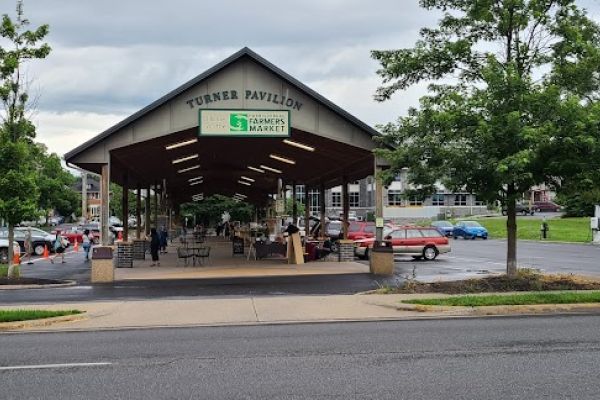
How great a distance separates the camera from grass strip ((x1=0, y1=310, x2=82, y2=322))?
1191 centimetres

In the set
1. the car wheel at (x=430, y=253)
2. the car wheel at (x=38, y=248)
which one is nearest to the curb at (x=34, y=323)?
the car wheel at (x=430, y=253)

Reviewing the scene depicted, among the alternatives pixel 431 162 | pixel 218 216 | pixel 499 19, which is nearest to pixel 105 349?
pixel 431 162

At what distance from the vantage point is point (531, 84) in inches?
588

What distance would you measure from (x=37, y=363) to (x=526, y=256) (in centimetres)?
2564

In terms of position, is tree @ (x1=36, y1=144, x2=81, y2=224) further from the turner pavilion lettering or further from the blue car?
the turner pavilion lettering

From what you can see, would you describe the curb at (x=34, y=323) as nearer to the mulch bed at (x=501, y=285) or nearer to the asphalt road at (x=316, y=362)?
the asphalt road at (x=316, y=362)

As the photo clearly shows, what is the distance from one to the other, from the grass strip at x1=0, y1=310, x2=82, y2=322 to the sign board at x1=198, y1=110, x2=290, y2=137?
29.4 ft

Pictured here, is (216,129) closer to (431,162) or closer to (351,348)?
(431,162)

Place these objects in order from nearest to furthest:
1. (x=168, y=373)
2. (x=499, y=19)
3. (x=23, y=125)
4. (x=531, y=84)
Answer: (x=168, y=373), (x=531, y=84), (x=499, y=19), (x=23, y=125)

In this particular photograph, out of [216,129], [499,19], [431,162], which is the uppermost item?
[499,19]

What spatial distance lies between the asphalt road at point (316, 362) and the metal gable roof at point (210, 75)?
10868mm

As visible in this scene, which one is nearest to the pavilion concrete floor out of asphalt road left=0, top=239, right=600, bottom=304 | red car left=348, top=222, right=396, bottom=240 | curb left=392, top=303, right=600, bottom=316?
asphalt road left=0, top=239, right=600, bottom=304

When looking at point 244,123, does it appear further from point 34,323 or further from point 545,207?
point 545,207

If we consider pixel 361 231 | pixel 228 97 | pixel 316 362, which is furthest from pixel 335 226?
pixel 316 362
